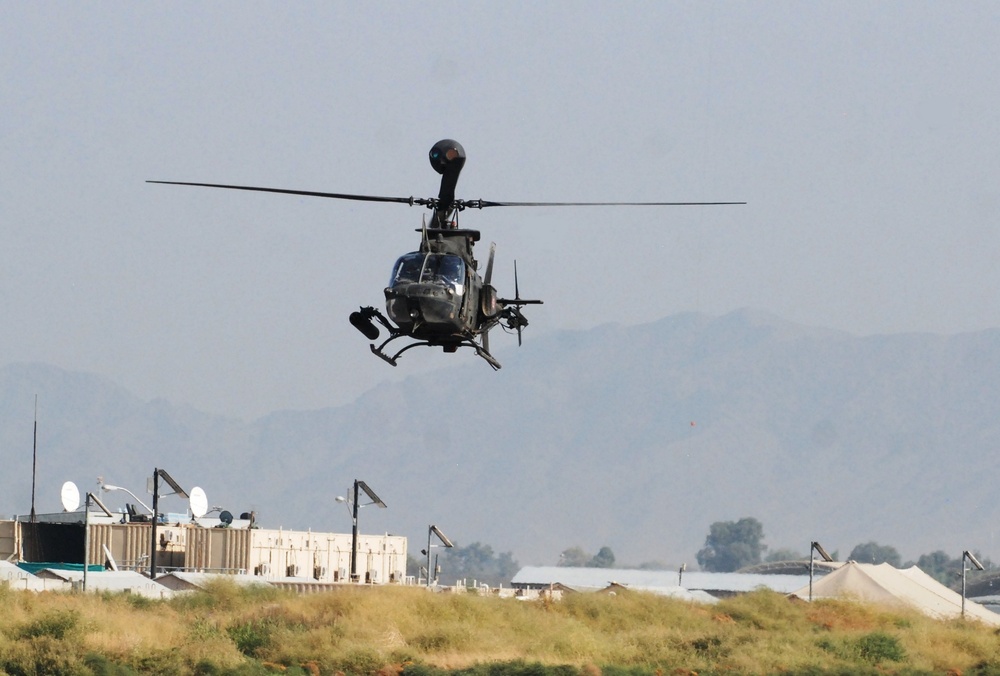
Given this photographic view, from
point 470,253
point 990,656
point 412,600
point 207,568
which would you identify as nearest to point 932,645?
point 990,656

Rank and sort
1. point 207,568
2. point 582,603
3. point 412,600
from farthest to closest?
1. point 207,568
2. point 582,603
3. point 412,600

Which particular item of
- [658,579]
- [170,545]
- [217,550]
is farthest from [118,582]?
[658,579]

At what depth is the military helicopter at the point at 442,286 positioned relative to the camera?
3628 centimetres

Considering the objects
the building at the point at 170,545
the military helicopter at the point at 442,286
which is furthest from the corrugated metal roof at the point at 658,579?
the military helicopter at the point at 442,286

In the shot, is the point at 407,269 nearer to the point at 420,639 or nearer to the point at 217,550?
the point at 420,639

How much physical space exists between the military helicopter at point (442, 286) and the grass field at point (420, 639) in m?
12.6

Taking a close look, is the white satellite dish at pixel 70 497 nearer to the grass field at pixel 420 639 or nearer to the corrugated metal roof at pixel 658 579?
the grass field at pixel 420 639

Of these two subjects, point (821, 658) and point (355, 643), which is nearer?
point (355, 643)

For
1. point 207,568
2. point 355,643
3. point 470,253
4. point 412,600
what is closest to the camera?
point 470,253

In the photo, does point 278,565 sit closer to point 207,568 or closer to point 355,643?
point 207,568

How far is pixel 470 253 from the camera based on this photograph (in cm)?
3828

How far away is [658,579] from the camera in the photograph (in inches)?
5620

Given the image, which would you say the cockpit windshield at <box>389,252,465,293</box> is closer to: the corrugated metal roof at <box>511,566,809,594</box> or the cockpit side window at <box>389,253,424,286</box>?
the cockpit side window at <box>389,253,424,286</box>

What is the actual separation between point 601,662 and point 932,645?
17114mm
